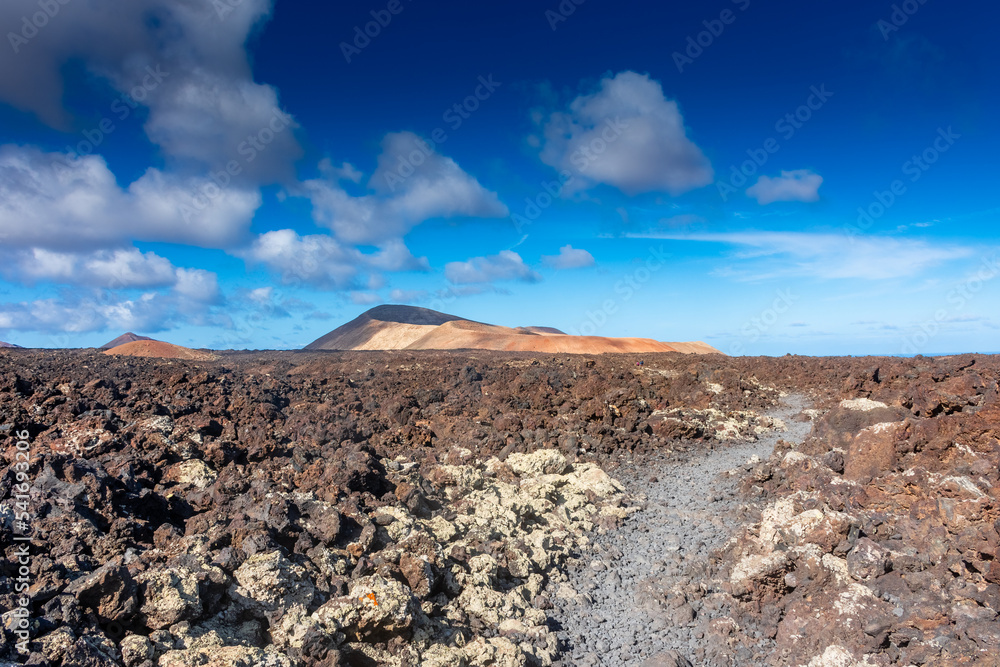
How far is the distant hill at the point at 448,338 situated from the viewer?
165 feet

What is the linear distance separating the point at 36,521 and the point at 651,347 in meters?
50.3

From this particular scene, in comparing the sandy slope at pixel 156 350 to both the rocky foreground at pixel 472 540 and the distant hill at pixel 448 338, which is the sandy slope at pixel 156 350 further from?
the rocky foreground at pixel 472 540

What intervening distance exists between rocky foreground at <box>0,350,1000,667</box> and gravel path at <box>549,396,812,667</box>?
4cm

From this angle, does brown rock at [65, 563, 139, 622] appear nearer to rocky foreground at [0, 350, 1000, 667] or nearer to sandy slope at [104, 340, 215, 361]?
rocky foreground at [0, 350, 1000, 667]

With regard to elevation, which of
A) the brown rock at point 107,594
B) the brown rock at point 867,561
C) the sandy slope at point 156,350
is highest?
the sandy slope at point 156,350

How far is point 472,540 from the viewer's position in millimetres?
7598

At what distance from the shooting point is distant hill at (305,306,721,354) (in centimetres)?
5038

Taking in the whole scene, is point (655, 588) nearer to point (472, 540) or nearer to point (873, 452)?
point (472, 540)

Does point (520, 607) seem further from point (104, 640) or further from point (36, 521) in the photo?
point (36, 521)

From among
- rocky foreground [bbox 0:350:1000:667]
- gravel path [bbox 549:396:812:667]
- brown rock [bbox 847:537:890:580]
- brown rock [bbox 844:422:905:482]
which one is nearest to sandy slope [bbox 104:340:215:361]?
rocky foreground [bbox 0:350:1000:667]

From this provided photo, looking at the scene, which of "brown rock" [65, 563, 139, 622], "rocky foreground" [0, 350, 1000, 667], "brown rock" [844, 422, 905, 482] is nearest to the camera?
"brown rock" [65, 563, 139, 622]

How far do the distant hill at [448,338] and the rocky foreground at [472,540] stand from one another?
3469 cm

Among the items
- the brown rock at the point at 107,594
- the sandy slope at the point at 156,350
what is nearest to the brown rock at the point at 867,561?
the brown rock at the point at 107,594

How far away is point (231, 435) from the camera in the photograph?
33.8 ft
